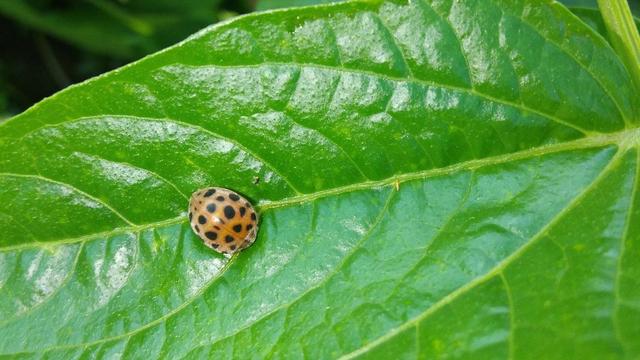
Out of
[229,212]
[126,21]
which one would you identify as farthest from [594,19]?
[126,21]

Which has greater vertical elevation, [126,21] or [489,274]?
[126,21]

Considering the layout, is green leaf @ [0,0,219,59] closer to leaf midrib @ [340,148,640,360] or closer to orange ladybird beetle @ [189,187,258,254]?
orange ladybird beetle @ [189,187,258,254]

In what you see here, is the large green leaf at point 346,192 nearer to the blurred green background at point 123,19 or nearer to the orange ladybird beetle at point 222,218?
the orange ladybird beetle at point 222,218

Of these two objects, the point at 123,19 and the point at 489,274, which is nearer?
the point at 489,274

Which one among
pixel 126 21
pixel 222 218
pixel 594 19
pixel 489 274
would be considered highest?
pixel 594 19

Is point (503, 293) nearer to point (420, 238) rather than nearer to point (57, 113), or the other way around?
point (420, 238)

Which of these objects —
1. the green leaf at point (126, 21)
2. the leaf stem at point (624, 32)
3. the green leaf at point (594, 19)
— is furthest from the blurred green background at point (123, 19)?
the leaf stem at point (624, 32)

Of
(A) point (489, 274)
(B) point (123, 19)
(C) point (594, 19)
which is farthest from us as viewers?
(B) point (123, 19)

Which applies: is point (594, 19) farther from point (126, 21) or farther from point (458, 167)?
point (126, 21)
